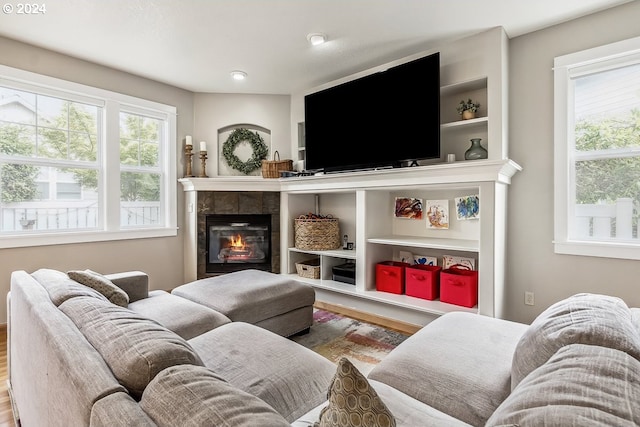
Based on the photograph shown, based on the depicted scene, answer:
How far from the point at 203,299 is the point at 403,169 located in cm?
198

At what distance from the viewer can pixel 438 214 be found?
11.0 feet

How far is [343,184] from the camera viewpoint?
350 centimetres

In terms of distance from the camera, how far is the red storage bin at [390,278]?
326 cm

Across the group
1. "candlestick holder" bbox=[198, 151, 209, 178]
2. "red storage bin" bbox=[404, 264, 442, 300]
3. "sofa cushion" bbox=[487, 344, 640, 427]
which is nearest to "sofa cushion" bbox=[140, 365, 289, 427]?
"sofa cushion" bbox=[487, 344, 640, 427]

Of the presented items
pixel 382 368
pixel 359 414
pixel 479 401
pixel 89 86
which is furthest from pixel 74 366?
pixel 89 86

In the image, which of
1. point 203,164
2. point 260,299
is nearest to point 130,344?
point 260,299

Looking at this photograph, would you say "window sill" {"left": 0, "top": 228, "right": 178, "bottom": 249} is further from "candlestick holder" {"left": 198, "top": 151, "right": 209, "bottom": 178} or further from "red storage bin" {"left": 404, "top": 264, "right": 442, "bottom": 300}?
"red storage bin" {"left": 404, "top": 264, "right": 442, "bottom": 300}

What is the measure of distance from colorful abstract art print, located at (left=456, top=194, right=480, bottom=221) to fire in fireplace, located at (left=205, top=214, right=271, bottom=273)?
2231 millimetres

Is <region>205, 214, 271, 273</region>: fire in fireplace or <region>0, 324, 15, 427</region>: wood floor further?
<region>205, 214, 271, 273</region>: fire in fireplace

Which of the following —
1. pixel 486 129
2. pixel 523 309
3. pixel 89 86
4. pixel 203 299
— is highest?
pixel 89 86

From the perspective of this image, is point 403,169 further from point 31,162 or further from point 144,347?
point 31,162

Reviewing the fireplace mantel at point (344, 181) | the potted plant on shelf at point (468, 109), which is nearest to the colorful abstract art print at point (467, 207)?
the fireplace mantel at point (344, 181)

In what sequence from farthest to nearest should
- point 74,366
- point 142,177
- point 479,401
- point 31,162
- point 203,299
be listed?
point 142,177 < point 31,162 < point 203,299 < point 479,401 < point 74,366

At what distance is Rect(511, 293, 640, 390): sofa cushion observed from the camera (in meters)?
0.99
